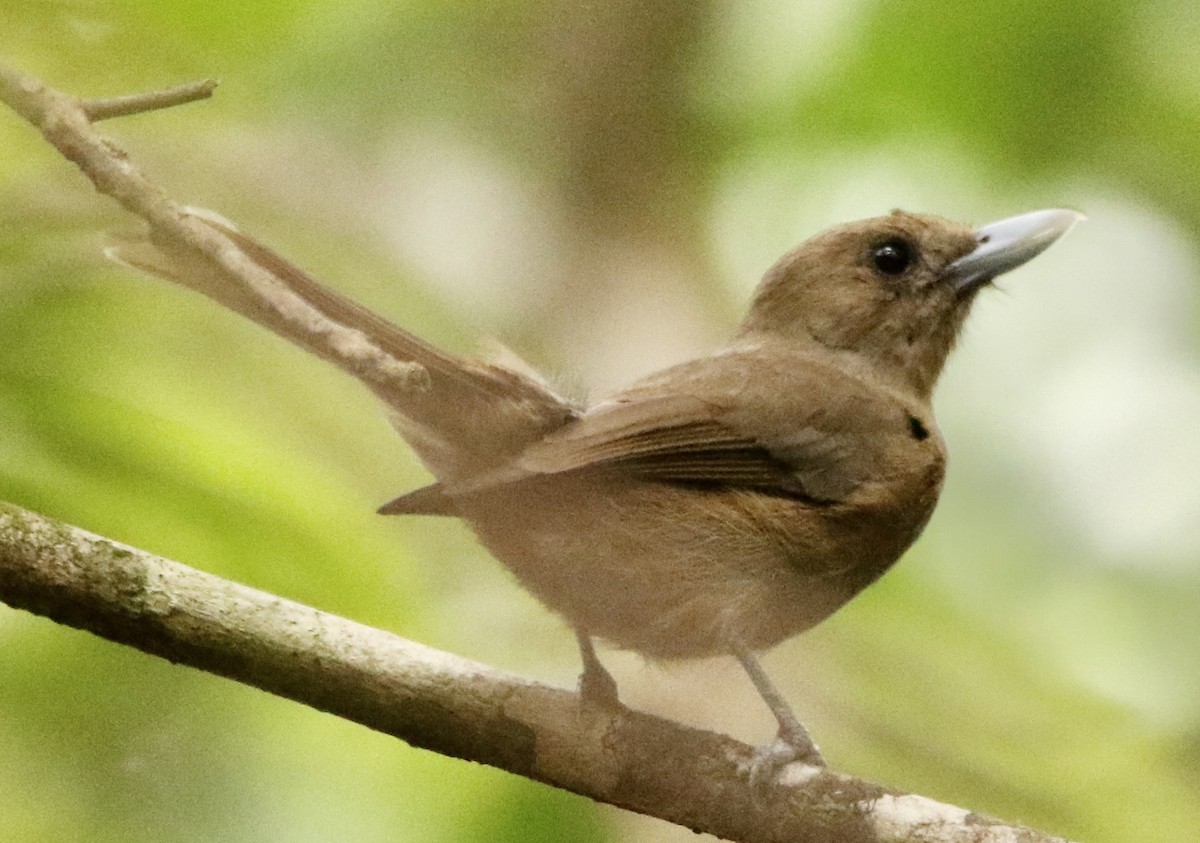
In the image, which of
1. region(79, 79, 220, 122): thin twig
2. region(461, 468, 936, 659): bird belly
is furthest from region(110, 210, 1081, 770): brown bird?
region(79, 79, 220, 122): thin twig

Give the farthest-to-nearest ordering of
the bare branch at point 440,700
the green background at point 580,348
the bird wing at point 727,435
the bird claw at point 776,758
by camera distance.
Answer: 1. the bird wing at point 727,435
2. the bird claw at point 776,758
3. the green background at point 580,348
4. the bare branch at point 440,700

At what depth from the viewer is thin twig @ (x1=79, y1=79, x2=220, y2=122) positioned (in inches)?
50.9

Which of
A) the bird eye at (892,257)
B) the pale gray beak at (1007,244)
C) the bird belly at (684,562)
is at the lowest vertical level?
the bird belly at (684,562)

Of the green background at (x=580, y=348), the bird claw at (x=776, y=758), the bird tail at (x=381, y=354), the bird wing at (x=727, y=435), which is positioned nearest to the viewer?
the bird tail at (x=381, y=354)

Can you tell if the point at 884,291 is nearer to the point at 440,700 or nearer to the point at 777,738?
the point at 777,738

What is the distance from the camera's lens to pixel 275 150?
6.08 feet

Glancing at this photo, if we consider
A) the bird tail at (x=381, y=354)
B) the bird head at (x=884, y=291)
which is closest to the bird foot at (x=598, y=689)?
the bird tail at (x=381, y=354)

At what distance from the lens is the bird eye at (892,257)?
88.7 inches

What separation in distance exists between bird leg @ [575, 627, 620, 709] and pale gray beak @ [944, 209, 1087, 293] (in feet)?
2.63

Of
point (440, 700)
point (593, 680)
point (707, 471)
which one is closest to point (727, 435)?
point (707, 471)

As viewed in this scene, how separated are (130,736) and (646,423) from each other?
28.4 inches

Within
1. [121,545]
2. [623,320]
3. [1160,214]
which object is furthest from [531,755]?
[1160,214]

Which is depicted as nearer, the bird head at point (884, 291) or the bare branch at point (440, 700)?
the bare branch at point (440, 700)

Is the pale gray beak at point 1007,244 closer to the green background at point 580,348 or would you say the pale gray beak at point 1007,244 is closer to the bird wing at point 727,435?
the green background at point 580,348
